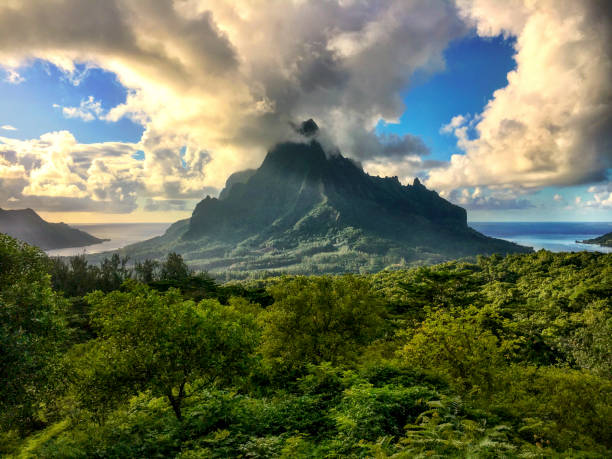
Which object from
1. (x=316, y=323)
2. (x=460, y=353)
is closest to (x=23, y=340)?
(x=316, y=323)

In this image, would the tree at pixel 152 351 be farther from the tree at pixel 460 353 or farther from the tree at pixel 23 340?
the tree at pixel 460 353

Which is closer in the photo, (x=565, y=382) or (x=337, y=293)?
(x=565, y=382)

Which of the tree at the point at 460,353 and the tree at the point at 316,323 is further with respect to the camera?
the tree at the point at 316,323

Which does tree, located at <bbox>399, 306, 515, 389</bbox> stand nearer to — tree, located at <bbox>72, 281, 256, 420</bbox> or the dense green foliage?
the dense green foliage

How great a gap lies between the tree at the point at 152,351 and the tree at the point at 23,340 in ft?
5.51

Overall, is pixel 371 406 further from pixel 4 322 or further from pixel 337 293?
pixel 4 322

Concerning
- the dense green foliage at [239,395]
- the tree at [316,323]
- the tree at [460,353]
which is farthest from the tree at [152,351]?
the tree at [460,353]

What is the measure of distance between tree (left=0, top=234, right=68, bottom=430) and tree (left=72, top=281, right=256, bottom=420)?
5.51 feet

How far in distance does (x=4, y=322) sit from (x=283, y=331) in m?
18.9

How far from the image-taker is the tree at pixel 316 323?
2709 centimetres

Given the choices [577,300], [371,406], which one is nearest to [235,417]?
[371,406]

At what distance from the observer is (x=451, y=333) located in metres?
20.0

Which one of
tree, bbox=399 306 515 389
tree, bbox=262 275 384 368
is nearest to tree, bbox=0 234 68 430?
tree, bbox=262 275 384 368

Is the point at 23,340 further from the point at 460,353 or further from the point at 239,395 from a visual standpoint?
the point at 460,353
